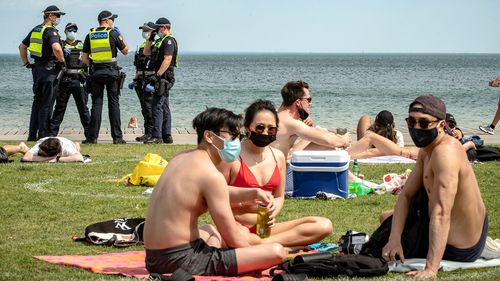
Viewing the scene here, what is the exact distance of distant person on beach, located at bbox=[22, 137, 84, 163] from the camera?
15.8 metres

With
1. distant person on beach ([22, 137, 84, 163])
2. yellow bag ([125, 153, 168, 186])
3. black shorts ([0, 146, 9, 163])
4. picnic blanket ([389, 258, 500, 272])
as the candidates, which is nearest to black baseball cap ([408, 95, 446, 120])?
picnic blanket ([389, 258, 500, 272])

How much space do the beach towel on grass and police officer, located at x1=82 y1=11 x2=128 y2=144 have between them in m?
10.2

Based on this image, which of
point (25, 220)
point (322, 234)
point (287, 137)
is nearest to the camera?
point (322, 234)

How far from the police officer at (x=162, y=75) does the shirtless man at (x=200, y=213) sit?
11.2 m

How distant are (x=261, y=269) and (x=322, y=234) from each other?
135 cm

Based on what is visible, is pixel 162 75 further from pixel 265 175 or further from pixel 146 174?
pixel 265 175

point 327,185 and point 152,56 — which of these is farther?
point 152,56

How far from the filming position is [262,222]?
8562 mm

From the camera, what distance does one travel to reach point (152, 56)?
63.8 feet

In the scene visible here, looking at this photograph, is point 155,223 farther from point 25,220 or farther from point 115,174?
point 115,174

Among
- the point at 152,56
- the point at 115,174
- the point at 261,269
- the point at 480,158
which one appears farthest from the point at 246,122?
the point at 152,56

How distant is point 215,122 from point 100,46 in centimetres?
1146

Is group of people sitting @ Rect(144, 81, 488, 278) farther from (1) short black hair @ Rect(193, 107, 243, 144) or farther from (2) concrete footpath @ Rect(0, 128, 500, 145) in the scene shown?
(2) concrete footpath @ Rect(0, 128, 500, 145)

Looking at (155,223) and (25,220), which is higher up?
(155,223)
